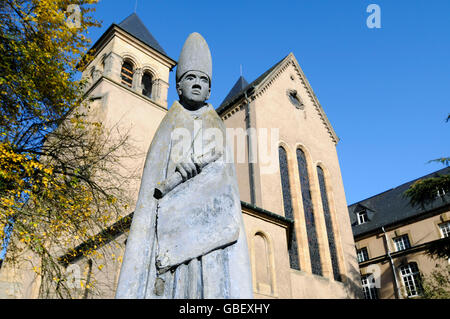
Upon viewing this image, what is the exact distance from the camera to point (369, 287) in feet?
93.7

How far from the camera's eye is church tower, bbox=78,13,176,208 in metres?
21.3

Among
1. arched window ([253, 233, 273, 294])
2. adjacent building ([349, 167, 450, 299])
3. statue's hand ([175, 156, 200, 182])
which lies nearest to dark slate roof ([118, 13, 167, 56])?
arched window ([253, 233, 273, 294])

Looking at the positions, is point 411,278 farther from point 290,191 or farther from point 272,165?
point 272,165

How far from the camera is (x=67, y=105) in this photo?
9891mm

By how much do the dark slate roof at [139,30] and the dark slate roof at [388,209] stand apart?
2263cm

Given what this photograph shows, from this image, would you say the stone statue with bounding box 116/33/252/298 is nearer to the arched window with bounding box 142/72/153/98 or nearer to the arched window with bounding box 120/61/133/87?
the arched window with bounding box 120/61/133/87

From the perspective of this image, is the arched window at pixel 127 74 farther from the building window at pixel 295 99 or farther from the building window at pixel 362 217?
the building window at pixel 362 217

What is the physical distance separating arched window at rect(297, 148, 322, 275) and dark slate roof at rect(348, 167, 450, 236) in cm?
1232

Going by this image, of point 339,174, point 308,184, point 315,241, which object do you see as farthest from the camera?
point 339,174

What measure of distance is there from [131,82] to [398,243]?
78.9 ft

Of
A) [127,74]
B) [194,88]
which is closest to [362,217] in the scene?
[127,74]

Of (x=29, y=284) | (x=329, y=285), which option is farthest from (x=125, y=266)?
(x=29, y=284)

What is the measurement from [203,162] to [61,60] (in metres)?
8.76
